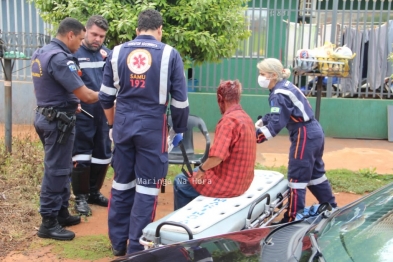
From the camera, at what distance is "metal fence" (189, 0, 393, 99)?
8.94 m

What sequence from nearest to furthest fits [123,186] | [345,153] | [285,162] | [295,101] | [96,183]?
[123,186]
[295,101]
[96,183]
[285,162]
[345,153]

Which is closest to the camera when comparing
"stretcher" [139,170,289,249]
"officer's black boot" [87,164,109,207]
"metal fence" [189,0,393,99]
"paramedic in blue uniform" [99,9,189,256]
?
"stretcher" [139,170,289,249]

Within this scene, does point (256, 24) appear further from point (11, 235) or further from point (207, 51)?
point (11, 235)

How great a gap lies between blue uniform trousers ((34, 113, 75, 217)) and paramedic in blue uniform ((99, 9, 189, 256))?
51cm

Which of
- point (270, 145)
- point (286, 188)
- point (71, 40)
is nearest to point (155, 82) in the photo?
point (71, 40)

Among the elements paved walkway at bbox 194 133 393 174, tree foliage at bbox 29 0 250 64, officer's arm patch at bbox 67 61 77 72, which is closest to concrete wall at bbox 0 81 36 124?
paved walkway at bbox 194 133 393 174

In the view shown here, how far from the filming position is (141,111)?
3648 mm

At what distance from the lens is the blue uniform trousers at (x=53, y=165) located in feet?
13.3

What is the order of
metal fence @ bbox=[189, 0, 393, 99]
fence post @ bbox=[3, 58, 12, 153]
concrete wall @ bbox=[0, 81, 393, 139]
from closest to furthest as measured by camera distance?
1. fence post @ bbox=[3, 58, 12, 153]
2. metal fence @ bbox=[189, 0, 393, 99]
3. concrete wall @ bbox=[0, 81, 393, 139]

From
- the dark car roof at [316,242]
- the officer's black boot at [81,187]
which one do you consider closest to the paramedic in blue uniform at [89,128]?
the officer's black boot at [81,187]

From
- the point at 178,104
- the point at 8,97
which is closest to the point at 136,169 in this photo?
the point at 178,104

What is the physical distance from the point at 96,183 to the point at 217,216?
2149 millimetres

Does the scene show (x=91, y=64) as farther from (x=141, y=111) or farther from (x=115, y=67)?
(x=141, y=111)

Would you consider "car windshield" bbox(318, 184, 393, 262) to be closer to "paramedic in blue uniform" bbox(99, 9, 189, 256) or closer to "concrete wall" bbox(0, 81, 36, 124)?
"paramedic in blue uniform" bbox(99, 9, 189, 256)
